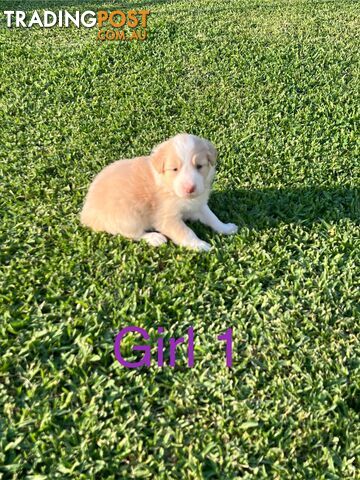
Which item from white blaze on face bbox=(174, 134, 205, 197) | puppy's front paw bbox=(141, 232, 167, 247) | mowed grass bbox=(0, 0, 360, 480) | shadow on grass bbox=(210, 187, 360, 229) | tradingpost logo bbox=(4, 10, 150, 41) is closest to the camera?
mowed grass bbox=(0, 0, 360, 480)

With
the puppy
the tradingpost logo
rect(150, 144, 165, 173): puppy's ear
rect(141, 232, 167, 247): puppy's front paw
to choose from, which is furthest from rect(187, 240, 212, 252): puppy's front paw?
the tradingpost logo

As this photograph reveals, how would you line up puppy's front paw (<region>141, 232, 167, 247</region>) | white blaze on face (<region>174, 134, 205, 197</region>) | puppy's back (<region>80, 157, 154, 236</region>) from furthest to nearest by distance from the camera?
puppy's front paw (<region>141, 232, 167, 247</region>) < puppy's back (<region>80, 157, 154, 236</region>) < white blaze on face (<region>174, 134, 205, 197</region>)

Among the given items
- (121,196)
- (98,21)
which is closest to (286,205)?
(121,196)

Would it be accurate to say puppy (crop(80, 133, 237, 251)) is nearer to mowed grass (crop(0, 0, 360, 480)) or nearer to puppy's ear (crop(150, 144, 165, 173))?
puppy's ear (crop(150, 144, 165, 173))

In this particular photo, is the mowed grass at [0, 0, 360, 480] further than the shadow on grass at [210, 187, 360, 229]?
No

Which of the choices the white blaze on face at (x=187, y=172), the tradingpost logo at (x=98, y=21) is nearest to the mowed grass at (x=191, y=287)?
the white blaze on face at (x=187, y=172)

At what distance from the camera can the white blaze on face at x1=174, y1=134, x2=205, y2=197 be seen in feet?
10.0

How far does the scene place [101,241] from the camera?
3504mm

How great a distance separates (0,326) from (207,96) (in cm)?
375

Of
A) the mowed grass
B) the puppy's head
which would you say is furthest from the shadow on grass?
the puppy's head

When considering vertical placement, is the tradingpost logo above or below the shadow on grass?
above

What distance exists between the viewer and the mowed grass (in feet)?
7.77

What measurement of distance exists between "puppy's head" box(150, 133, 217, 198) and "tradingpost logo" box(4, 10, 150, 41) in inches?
178

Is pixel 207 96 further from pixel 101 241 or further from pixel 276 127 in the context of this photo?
pixel 101 241
